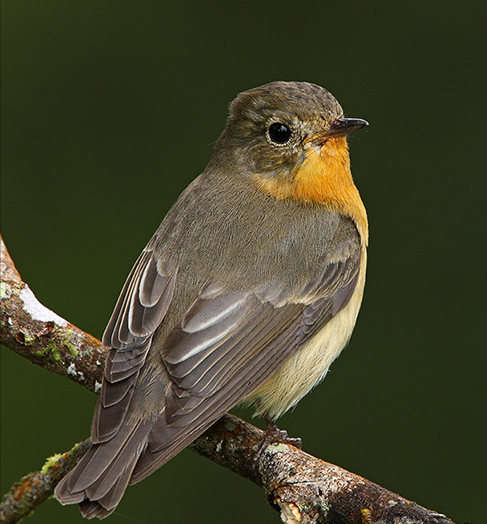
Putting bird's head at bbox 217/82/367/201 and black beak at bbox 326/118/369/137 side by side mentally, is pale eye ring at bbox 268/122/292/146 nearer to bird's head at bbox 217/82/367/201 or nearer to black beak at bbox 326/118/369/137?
bird's head at bbox 217/82/367/201

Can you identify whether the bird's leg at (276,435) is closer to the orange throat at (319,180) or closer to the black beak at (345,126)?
the orange throat at (319,180)

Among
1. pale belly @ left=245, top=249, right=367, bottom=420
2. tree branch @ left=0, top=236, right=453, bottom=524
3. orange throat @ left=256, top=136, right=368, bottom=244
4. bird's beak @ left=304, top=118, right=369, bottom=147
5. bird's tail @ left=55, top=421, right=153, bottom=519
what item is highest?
bird's beak @ left=304, top=118, right=369, bottom=147

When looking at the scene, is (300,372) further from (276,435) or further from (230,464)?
(230,464)

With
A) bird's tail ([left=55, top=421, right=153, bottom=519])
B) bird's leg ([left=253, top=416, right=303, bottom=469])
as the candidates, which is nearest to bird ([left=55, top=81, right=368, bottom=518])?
bird's tail ([left=55, top=421, right=153, bottom=519])

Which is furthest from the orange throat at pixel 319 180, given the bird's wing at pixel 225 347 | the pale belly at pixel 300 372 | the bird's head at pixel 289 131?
the pale belly at pixel 300 372

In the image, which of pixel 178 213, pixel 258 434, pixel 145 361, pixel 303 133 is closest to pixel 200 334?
pixel 145 361

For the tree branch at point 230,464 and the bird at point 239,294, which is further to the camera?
the bird at point 239,294

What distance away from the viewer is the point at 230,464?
11.4 ft

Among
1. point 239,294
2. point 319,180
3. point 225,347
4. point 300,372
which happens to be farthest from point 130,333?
point 319,180

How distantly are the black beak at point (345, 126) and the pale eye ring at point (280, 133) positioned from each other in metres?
0.22

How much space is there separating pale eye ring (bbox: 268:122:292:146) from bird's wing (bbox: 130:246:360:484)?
0.71 meters

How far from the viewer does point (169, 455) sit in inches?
124

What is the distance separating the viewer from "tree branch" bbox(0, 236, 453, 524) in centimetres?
285

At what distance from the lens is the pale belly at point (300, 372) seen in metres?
3.92
